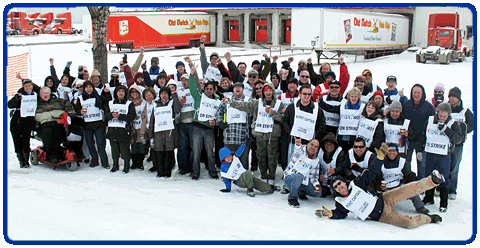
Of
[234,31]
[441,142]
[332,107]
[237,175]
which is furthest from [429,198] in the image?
[234,31]

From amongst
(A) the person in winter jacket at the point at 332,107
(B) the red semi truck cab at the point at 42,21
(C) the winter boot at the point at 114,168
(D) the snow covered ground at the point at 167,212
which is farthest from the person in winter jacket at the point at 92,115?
(B) the red semi truck cab at the point at 42,21

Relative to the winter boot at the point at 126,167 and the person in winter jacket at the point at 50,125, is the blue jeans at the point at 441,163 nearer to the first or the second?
the winter boot at the point at 126,167

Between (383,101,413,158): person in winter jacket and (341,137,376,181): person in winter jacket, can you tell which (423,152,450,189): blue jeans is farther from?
(341,137,376,181): person in winter jacket

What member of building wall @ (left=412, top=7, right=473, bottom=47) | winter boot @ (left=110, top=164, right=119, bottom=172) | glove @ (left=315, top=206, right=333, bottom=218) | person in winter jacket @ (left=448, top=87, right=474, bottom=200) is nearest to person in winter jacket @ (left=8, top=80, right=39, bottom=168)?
winter boot @ (left=110, top=164, right=119, bottom=172)

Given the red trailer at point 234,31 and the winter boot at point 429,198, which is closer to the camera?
the winter boot at point 429,198

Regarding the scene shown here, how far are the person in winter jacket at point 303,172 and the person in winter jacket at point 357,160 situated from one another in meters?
0.43

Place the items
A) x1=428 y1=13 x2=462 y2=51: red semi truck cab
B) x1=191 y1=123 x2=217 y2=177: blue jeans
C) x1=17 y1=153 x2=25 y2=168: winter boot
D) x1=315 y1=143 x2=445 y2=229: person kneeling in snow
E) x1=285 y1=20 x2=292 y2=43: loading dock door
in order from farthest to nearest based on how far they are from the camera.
→ 1. x1=285 y1=20 x2=292 y2=43: loading dock door
2. x1=428 y1=13 x2=462 y2=51: red semi truck cab
3. x1=17 y1=153 x2=25 y2=168: winter boot
4. x1=191 y1=123 x2=217 y2=177: blue jeans
5. x1=315 y1=143 x2=445 y2=229: person kneeling in snow

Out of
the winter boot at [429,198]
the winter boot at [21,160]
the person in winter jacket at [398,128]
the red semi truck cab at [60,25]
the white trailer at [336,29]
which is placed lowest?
the winter boot at [429,198]

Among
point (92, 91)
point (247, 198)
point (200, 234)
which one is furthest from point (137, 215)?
point (92, 91)

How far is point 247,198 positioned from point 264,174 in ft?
3.10

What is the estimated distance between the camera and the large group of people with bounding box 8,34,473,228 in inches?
237

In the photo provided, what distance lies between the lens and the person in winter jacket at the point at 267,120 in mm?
7051

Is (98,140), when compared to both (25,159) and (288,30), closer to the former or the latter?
(25,159)

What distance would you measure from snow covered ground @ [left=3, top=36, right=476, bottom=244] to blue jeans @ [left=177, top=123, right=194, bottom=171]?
29 cm
